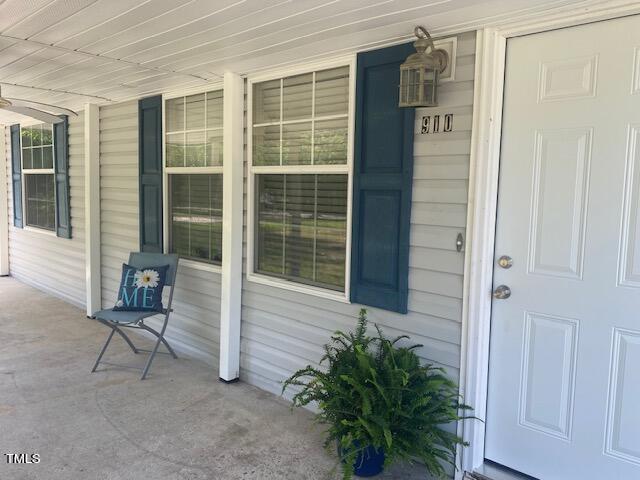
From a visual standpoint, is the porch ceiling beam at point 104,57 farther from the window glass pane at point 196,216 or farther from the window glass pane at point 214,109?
the window glass pane at point 196,216

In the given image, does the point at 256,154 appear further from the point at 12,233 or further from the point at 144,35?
the point at 12,233

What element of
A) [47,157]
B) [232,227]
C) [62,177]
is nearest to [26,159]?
[47,157]

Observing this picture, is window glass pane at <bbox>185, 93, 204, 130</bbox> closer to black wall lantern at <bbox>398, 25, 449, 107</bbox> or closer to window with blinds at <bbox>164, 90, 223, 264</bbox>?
window with blinds at <bbox>164, 90, 223, 264</bbox>

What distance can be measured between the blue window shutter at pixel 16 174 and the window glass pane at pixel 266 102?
4876 mm

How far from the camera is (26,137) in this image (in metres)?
6.59

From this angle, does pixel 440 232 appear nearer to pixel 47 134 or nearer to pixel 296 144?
pixel 296 144

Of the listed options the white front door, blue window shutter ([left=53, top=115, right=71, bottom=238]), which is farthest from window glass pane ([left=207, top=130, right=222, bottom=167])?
blue window shutter ([left=53, top=115, right=71, bottom=238])

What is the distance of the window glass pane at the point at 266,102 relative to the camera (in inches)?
131

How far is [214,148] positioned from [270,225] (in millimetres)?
854

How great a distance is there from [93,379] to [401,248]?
7.96 feet

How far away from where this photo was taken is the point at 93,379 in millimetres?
3576

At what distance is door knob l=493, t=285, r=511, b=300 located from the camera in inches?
91.2

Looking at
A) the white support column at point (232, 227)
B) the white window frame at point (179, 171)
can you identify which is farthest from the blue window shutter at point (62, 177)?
the white support column at point (232, 227)

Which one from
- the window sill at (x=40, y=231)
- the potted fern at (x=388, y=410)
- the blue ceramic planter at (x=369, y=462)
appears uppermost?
the window sill at (x=40, y=231)
